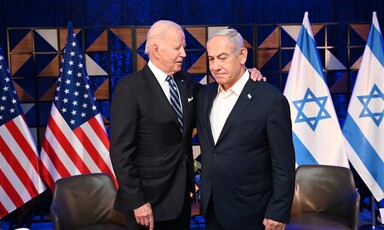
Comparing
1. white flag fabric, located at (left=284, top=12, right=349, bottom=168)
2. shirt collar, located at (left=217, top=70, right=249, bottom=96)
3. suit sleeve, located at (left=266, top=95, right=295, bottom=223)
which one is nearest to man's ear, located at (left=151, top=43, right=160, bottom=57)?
shirt collar, located at (left=217, top=70, right=249, bottom=96)

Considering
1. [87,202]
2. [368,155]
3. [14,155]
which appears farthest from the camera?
[368,155]

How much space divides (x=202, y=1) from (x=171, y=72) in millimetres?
3965

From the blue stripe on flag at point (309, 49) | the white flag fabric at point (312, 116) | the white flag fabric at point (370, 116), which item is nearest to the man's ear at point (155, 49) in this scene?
the white flag fabric at point (312, 116)

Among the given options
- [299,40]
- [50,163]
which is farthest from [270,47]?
[50,163]

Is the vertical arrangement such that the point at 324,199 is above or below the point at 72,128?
below

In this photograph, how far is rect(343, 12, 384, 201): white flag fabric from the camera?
4633mm

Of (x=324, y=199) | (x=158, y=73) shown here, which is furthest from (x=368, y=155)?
(x=158, y=73)

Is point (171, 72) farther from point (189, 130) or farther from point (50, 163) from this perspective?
point (50, 163)

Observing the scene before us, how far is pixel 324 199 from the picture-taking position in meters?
3.89

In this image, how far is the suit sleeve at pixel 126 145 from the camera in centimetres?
246

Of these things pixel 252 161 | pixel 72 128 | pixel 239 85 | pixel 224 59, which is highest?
pixel 224 59

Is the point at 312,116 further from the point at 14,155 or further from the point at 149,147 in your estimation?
the point at 14,155

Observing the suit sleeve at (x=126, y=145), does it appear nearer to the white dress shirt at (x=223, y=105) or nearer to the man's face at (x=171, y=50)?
the man's face at (x=171, y=50)

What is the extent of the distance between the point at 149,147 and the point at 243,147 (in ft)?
1.64
